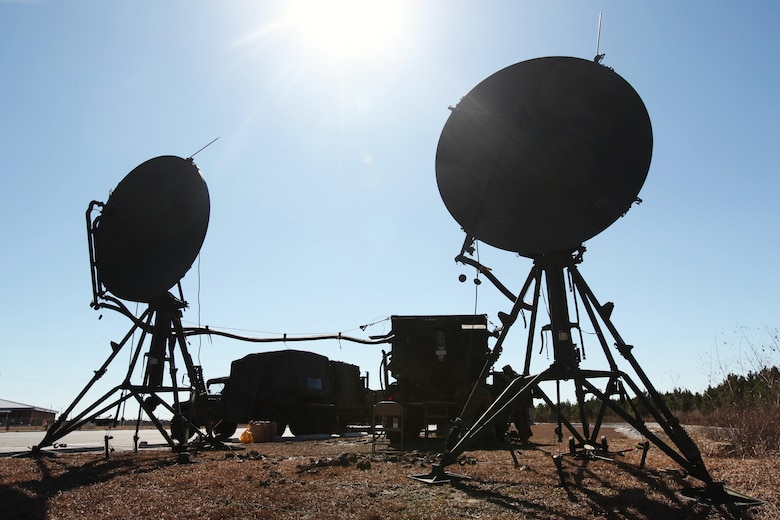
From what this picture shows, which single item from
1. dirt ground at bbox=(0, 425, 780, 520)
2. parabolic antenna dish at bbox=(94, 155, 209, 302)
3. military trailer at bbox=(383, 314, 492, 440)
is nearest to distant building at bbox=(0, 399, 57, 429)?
parabolic antenna dish at bbox=(94, 155, 209, 302)

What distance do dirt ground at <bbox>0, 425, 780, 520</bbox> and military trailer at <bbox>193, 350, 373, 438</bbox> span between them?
39.3 ft

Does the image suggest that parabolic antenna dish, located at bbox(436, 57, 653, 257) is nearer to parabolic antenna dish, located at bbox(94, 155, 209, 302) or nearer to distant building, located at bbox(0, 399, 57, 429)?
parabolic antenna dish, located at bbox(94, 155, 209, 302)

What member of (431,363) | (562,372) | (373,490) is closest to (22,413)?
(431,363)

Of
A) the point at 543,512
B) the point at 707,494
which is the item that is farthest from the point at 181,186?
the point at 707,494

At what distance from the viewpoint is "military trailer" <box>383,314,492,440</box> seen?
18.7m

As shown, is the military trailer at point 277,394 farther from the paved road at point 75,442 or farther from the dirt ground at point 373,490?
the dirt ground at point 373,490

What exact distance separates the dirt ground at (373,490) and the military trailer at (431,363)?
7.84 meters

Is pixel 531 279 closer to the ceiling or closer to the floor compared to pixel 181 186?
closer to the floor

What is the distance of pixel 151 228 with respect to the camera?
15.1 meters

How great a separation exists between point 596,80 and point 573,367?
A: 4.89 m

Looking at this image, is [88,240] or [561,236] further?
[88,240]

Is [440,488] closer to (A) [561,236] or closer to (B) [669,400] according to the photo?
(A) [561,236]

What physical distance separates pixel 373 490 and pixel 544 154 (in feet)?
20.7

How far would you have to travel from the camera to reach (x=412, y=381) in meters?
19.3
